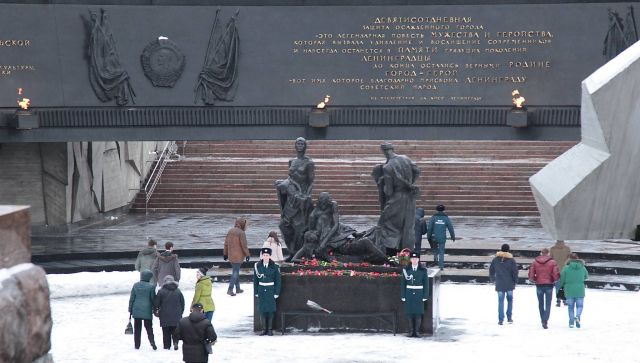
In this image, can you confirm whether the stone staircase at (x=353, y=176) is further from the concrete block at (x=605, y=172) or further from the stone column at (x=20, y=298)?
the concrete block at (x=605, y=172)

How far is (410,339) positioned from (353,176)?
53.2 feet

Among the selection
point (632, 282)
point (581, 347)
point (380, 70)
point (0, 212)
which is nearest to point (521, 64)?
point (380, 70)

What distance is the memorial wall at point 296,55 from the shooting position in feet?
79.6

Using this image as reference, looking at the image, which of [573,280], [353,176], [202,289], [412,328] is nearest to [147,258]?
[202,289]

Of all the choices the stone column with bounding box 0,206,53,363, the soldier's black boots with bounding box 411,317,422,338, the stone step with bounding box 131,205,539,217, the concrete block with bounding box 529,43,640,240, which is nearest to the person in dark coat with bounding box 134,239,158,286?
the soldier's black boots with bounding box 411,317,422,338

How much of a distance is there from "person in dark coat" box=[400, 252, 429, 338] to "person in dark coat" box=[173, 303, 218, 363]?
481 centimetres

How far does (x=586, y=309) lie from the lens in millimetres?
18641

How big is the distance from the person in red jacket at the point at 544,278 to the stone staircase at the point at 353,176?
13.6 meters

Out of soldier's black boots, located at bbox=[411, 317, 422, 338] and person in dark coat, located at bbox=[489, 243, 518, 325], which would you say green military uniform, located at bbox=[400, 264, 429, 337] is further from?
person in dark coat, located at bbox=[489, 243, 518, 325]

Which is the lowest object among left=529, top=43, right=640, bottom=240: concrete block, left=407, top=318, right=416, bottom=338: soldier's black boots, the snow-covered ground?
the snow-covered ground

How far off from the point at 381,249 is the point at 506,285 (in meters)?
1.89

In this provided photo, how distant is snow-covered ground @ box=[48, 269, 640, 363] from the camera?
14547mm

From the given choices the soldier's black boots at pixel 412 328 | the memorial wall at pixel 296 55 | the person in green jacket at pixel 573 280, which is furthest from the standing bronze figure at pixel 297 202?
the memorial wall at pixel 296 55

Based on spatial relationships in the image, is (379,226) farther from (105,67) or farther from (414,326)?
(105,67)
